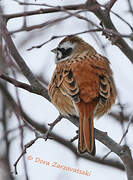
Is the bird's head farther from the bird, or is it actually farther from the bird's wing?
the bird's wing

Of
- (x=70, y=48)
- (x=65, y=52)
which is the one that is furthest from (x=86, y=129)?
(x=70, y=48)

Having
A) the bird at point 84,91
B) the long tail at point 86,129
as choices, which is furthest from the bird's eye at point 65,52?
the long tail at point 86,129

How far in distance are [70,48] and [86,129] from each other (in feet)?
5.73

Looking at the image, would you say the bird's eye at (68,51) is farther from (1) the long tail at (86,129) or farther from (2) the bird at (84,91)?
(1) the long tail at (86,129)

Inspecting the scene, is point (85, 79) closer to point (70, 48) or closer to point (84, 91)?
point (84, 91)

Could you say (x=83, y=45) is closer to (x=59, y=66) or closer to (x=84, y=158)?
(x=59, y=66)

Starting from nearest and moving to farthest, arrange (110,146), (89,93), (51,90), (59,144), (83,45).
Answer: (110,146)
(89,93)
(51,90)
(59,144)
(83,45)

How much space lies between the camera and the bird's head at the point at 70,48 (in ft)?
17.8

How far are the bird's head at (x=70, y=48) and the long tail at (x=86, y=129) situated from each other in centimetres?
113

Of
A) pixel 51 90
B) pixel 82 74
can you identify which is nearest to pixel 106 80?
pixel 82 74

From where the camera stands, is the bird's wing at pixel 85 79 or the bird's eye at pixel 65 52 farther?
the bird's eye at pixel 65 52

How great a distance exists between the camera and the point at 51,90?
4.70m

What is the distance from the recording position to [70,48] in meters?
5.59

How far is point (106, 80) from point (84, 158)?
4.01ft
